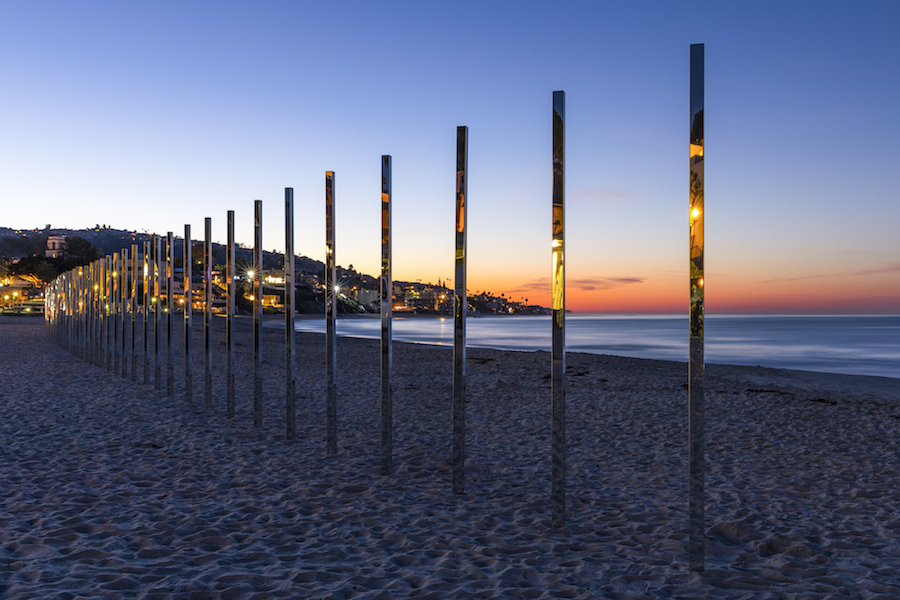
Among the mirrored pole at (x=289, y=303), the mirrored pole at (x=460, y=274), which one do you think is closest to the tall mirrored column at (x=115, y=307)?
the mirrored pole at (x=289, y=303)

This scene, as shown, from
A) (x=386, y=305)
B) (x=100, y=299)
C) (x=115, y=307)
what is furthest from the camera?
(x=100, y=299)

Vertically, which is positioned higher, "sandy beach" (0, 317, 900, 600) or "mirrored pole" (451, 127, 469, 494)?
"mirrored pole" (451, 127, 469, 494)

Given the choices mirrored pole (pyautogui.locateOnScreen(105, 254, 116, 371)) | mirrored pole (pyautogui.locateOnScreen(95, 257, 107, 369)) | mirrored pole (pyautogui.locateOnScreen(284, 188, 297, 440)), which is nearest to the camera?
mirrored pole (pyautogui.locateOnScreen(284, 188, 297, 440))

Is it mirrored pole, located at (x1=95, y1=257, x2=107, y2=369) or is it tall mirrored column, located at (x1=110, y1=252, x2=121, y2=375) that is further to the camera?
mirrored pole, located at (x1=95, y1=257, x2=107, y2=369)

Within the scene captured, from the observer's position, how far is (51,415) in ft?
37.0

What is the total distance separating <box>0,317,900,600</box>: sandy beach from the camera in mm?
4473

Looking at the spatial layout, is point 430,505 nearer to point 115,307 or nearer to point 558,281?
point 558,281

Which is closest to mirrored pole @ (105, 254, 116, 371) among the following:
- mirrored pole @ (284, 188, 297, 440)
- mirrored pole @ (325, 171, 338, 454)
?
mirrored pole @ (284, 188, 297, 440)

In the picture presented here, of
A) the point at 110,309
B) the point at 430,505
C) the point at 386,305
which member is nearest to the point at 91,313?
the point at 110,309

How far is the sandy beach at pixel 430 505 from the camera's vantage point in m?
4.47

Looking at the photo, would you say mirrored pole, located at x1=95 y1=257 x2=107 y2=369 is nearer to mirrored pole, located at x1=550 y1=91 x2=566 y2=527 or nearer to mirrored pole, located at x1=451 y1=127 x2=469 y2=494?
mirrored pole, located at x1=451 y1=127 x2=469 y2=494

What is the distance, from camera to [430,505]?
632cm

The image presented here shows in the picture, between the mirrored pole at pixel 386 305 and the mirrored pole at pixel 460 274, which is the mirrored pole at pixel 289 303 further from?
the mirrored pole at pixel 460 274

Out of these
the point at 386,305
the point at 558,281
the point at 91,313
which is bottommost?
the point at 91,313
